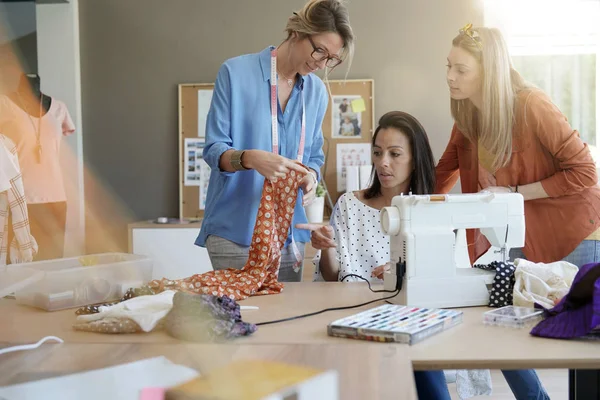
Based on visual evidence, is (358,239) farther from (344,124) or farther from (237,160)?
(344,124)

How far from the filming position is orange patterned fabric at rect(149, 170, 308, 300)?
1.71 m

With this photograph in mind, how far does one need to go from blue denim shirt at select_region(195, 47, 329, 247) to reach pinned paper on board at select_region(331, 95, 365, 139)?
1997 millimetres

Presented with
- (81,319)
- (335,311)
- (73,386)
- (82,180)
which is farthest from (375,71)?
(73,386)

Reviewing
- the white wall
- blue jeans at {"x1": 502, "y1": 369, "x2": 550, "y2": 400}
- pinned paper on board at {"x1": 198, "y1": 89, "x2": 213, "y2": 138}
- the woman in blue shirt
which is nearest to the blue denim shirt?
the woman in blue shirt

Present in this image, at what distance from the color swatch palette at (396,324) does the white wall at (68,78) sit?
10.3ft

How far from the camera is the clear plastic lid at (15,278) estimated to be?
65.8 inches

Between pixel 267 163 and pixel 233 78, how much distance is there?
37cm

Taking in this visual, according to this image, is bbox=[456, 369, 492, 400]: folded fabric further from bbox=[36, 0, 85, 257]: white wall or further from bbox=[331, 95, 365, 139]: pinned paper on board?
bbox=[36, 0, 85, 257]: white wall

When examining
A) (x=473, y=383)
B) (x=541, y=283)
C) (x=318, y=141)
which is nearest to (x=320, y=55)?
(x=318, y=141)

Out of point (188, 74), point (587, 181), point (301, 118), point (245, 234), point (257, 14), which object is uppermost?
point (257, 14)

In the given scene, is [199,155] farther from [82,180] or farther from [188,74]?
[82,180]

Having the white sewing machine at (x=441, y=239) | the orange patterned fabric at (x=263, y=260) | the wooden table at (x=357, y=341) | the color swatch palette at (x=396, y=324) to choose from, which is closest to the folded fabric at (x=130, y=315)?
the wooden table at (x=357, y=341)

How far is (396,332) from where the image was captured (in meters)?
1.27

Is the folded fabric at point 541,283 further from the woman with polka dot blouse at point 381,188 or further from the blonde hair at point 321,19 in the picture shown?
the blonde hair at point 321,19
